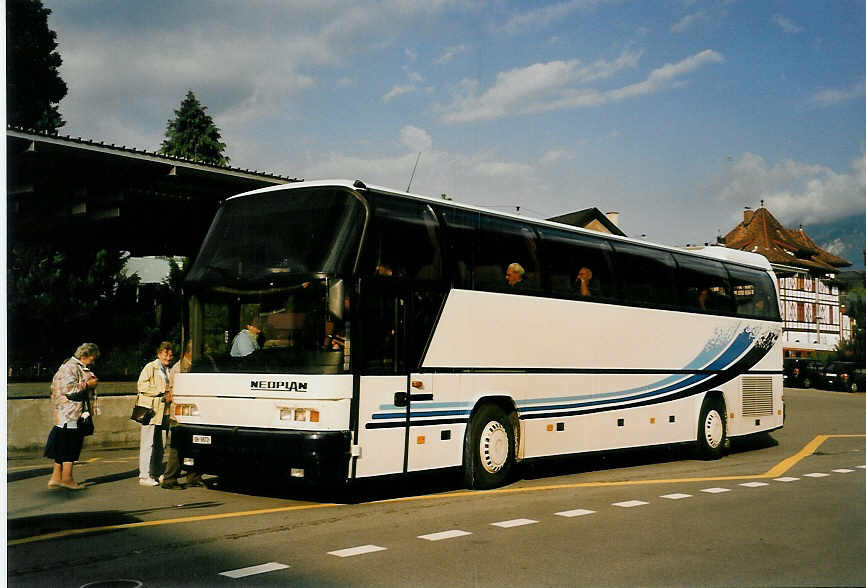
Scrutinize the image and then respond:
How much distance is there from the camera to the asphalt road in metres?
6.86

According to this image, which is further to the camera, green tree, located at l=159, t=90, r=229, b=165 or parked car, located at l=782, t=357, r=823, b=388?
green tree, located at l=159, t=90, r=229, b=165

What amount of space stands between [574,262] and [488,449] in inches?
130

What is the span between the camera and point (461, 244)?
1195cm

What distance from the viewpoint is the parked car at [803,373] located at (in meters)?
54.1

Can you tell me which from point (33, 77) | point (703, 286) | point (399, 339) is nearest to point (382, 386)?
point (399, 339)

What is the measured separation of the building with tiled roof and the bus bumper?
7727 cm

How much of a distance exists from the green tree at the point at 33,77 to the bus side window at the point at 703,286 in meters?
15.6

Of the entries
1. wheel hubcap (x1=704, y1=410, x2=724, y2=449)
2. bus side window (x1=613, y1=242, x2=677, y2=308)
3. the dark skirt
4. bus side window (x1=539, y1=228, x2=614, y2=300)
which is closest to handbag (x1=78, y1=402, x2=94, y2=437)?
the dark skirt

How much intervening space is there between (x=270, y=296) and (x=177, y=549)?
11.1 feet

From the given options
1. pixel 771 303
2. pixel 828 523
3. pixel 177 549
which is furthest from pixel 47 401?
pixel 771 303

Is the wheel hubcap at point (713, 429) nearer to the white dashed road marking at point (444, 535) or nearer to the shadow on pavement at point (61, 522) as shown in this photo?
the white dashed road marking at point (444, 535)

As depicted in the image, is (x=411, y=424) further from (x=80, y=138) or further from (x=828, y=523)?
(x=80, y=138)

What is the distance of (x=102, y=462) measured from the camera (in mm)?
14984

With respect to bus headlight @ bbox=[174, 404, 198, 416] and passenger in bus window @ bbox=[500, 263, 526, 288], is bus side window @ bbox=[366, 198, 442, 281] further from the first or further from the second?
bus headlight @ bbox=[174, 404, 198, 416]
